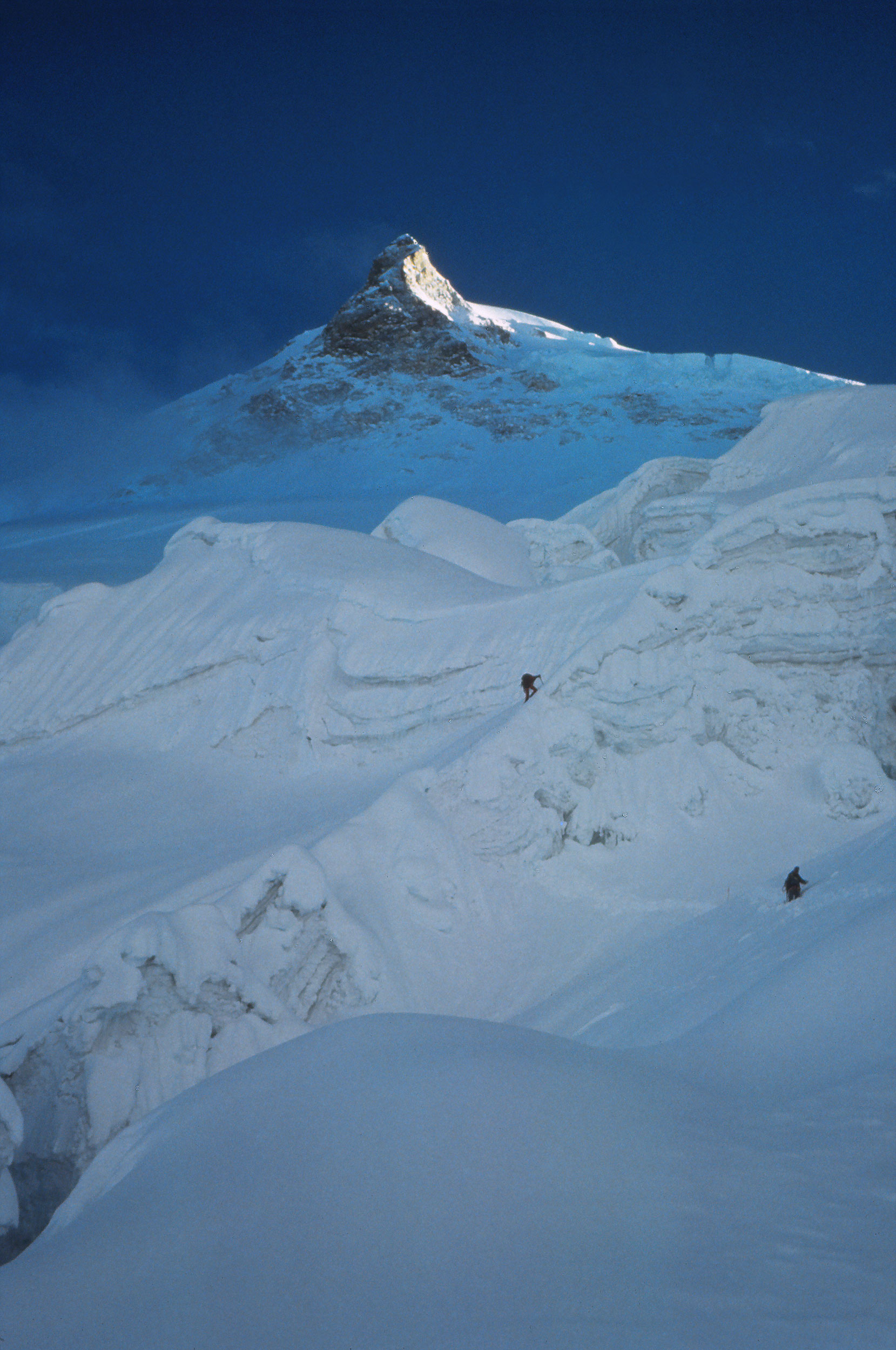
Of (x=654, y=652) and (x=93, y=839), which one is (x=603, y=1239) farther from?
(x=93, y=839)

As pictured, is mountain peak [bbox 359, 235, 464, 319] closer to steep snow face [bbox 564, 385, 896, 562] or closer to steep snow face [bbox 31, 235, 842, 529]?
steep snow face [bbox 31, 235, 842, 529]

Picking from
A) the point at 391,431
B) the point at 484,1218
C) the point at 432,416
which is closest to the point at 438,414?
the point at 432,416

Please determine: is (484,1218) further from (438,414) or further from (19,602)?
(438,414)

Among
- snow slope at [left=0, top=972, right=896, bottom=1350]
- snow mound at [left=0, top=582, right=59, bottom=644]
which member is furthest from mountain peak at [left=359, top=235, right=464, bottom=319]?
snow slope at [left=0, top=972, right=896, bottom=1350]

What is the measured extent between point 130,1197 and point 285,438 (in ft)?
186

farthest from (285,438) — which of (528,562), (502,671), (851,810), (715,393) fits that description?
(851,810)

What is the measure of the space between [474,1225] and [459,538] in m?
21.6

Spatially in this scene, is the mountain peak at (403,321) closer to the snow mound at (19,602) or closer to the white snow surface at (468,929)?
the snow mound at (19,602)

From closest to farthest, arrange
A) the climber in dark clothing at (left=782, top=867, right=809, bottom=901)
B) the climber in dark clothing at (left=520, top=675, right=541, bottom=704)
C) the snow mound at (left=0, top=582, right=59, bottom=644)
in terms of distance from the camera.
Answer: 1. the climber in dark clothing at (left=782, top=867, right=809, bottom=901)
2. the climber in dark clothing at (left=520, top=675, right=541, bottom=704)
3. the snow mound at (left=0, top=582, right=59, bottom=644)

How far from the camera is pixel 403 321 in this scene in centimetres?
7006

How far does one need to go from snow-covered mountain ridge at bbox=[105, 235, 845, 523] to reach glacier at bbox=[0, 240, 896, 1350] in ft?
93.0

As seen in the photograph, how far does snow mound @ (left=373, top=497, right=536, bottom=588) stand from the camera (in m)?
23.5

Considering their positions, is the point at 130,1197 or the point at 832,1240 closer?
the point at 832,1240

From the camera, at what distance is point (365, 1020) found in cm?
588
